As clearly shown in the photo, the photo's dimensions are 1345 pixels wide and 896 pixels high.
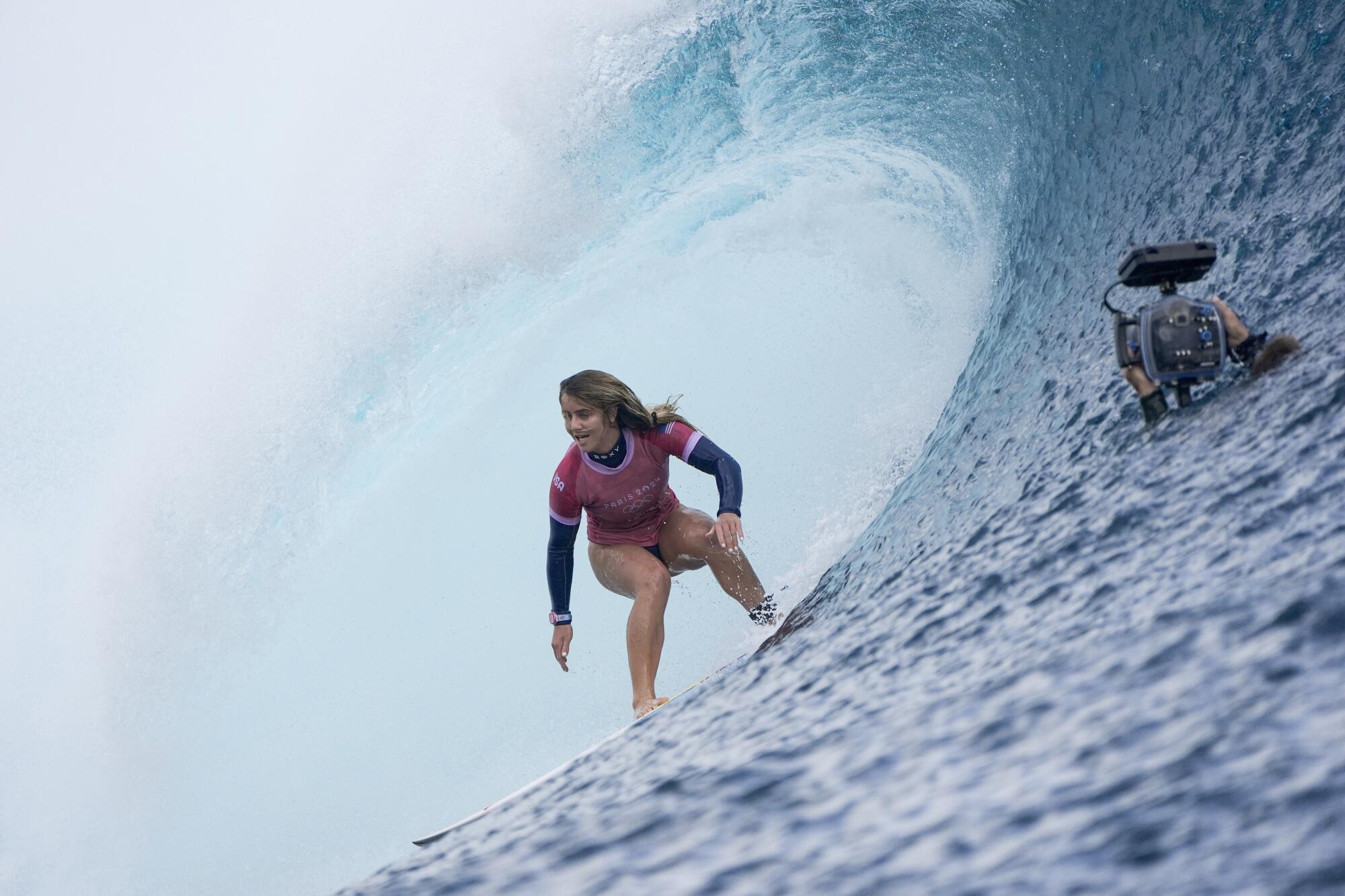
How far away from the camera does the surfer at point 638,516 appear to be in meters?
3.70

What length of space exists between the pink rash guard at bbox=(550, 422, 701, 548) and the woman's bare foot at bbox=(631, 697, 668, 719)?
683 mm

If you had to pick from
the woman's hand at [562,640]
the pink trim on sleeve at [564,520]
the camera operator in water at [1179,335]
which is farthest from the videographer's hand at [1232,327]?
the woman's hand at [562,640]

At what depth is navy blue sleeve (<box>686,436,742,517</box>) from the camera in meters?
3.65

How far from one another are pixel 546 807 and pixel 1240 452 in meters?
1.61

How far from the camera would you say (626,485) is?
3.90 meters

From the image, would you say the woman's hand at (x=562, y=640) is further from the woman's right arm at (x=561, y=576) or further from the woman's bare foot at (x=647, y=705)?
the woman's bare foot at (x=647, y=705)

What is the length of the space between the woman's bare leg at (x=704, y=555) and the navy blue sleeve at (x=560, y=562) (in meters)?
0.37

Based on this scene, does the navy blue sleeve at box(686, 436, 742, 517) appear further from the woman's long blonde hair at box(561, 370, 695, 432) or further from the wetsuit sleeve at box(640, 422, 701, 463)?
the woman's long blonde hair at box(561, 370, 695, 432)

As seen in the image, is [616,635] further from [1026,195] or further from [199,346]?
[1026,195]

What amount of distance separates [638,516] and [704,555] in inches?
12.1

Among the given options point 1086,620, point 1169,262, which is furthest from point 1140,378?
point 1086,620

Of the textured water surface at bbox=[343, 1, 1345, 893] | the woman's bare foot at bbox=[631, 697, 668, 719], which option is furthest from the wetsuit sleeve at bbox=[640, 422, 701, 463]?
the woman's bare foot at bbox=[631, 697, 668, 719]

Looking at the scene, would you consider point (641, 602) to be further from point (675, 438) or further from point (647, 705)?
point (675, 438)

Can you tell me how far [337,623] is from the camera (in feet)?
32.0
